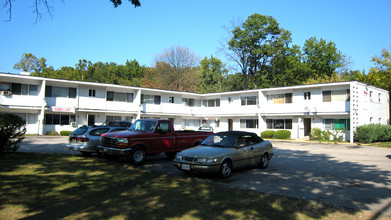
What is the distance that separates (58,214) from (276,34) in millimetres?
54671

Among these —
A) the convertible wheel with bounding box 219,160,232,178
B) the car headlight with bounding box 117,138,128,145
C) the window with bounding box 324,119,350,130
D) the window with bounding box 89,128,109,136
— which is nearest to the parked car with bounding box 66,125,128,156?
the window with bounding box 89,128,109,136

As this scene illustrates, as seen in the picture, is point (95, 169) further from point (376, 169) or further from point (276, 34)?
point (276, 34)

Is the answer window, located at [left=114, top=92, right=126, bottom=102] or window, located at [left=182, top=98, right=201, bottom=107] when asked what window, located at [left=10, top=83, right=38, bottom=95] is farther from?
window, located at [left=182, top=98, right=201, bottom=107]

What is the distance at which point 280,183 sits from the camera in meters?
8.58

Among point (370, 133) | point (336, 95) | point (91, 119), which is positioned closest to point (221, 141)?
point (370, 133)

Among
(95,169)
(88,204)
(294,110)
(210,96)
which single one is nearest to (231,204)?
(88,204)

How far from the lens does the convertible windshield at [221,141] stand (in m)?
10.1

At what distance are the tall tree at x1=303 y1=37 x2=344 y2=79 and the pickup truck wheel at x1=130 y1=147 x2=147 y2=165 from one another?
4686cm

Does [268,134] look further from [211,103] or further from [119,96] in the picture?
[119,96]

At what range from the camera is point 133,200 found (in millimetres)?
6305

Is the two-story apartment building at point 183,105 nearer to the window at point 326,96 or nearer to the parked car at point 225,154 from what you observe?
the window at point 326,96

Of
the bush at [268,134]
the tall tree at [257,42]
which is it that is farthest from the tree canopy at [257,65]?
the bush at [268,134]

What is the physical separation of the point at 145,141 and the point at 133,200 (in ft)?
18.7

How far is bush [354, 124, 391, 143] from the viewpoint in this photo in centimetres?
2638
